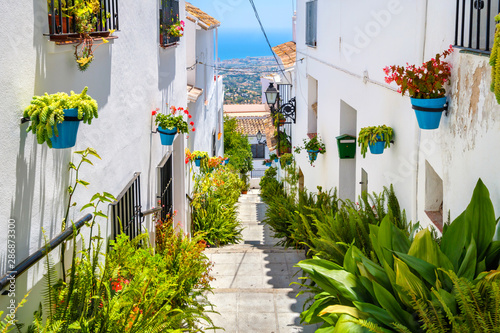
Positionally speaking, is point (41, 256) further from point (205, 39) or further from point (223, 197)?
point (205, 39)

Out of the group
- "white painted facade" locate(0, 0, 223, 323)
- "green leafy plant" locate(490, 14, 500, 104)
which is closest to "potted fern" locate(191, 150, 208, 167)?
"white painted facade" locate(0, 0, 223, 323)

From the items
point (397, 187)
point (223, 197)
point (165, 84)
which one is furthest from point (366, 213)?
point (223, 197)

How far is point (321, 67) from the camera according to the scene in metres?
10.7

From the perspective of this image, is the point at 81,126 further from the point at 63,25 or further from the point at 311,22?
the point at 311,22

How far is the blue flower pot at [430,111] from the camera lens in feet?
13.7

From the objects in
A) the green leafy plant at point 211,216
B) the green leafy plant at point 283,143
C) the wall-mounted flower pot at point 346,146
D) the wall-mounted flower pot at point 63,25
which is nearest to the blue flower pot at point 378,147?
the wall-mounted flower pot at point 346,146

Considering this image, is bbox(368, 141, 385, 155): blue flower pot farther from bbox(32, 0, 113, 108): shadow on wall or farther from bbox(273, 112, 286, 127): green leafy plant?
bbox(273, 112, 286, 127): green leafy plant

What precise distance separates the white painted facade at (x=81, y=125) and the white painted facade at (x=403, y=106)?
2759 mm

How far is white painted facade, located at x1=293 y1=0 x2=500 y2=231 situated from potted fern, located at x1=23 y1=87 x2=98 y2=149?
8.04 ft

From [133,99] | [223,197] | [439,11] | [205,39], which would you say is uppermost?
[205,39]

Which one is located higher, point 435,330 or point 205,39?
point 205,39

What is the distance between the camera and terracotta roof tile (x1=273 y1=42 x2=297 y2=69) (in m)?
16.4

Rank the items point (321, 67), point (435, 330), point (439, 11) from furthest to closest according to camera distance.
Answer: point (321, 67), point (439, 11), point (435, 330)

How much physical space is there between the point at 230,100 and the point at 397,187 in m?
62.7
